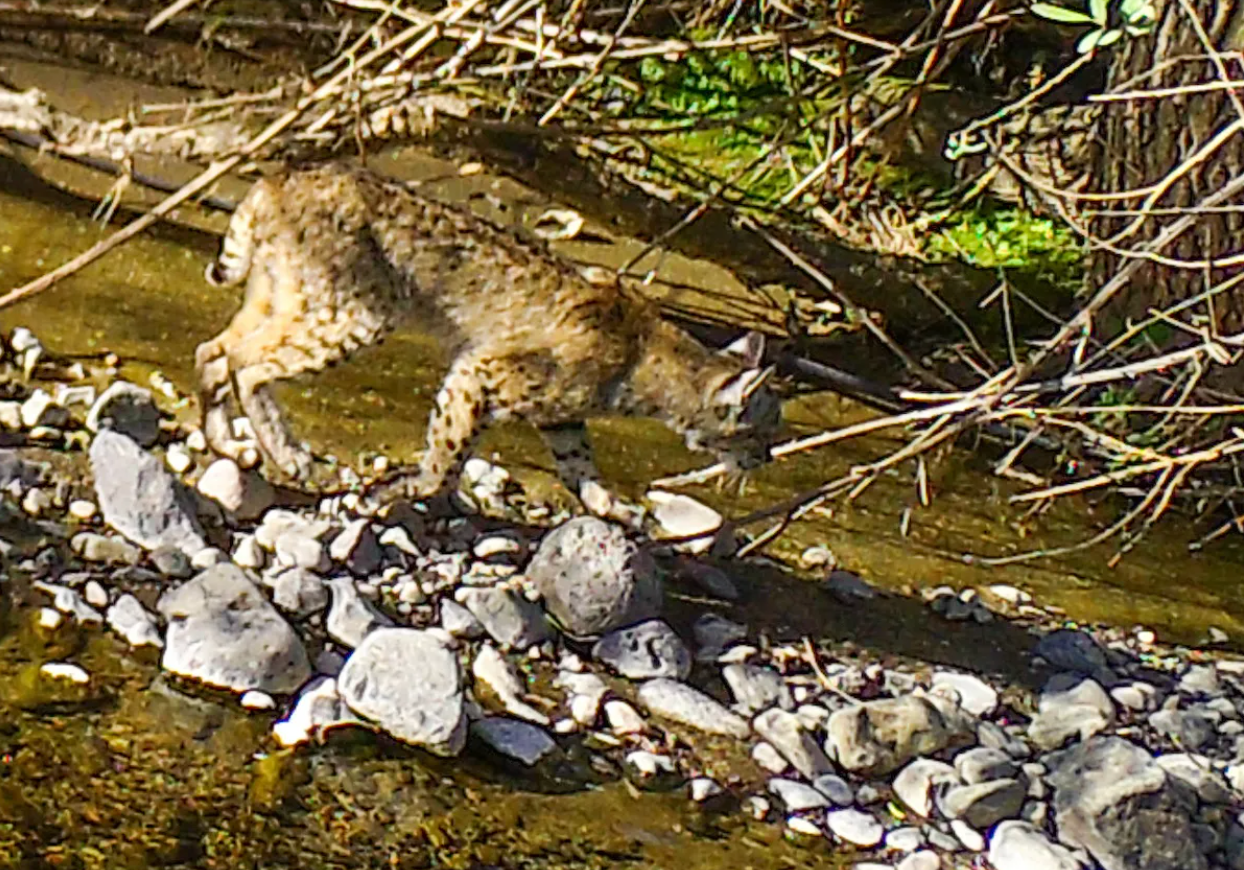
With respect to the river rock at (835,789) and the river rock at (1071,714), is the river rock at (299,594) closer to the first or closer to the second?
the river rock at (835,789)

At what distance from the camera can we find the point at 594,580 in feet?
15.7

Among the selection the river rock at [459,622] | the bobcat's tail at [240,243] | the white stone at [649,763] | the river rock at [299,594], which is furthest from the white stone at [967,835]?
the bobcat's tail at [240,243]

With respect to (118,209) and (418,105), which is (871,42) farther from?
(118,209)

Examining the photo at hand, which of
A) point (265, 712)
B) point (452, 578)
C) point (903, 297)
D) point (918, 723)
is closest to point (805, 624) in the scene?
point (918, 723)

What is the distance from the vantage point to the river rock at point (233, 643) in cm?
432

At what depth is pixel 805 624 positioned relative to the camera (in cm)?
515

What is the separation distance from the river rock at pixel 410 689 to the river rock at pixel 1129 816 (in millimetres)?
1412

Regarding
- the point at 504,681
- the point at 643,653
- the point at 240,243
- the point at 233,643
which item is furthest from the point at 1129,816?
the point at 240,243

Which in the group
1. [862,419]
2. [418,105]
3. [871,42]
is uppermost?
[871,42]

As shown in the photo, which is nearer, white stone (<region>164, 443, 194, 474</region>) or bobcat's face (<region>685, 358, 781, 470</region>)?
white stone (<region>164, 443, 194, 474</region>)

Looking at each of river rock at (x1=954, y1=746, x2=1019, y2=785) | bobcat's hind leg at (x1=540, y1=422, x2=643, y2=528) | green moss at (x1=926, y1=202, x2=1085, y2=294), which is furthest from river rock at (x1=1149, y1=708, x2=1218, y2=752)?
green moss at (x1=926, y1=202, x2=1085, y2=294)

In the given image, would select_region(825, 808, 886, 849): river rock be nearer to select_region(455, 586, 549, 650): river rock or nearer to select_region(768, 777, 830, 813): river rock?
select_region(768, 777, 830, 813): river rock

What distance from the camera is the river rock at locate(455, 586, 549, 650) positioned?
474 centimetres

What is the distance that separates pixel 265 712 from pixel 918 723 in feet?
5.02
